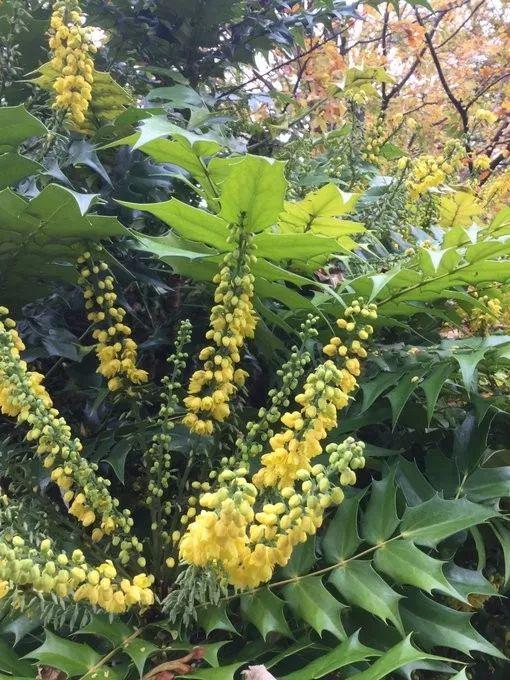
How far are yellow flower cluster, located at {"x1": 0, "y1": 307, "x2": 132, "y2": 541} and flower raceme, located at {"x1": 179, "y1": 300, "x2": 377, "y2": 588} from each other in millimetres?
178

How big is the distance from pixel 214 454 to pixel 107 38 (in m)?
1.50

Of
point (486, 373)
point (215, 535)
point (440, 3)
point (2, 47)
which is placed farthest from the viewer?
point (440, 3)

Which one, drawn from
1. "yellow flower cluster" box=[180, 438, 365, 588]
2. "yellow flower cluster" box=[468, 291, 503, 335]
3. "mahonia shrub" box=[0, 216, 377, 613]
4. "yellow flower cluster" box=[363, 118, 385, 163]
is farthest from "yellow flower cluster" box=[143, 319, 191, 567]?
"yellow flower cluster" box=[363, 118, 385, 163]

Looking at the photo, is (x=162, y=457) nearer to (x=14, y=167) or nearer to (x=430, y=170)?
(x=14, y=167)

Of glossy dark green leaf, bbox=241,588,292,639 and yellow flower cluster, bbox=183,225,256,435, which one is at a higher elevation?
yellow flower cluster, bbox=183,225,256,435

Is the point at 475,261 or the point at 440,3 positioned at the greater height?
the point at 440,3

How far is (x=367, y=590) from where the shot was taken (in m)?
0.86

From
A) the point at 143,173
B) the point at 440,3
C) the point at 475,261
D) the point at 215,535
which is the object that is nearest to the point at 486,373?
the point at 475,261

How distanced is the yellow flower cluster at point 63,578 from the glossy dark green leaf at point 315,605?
0.21 metres

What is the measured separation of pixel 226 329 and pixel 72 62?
0.58 m

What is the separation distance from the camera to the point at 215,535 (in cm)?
72

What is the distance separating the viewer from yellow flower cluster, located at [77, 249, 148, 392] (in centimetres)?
102

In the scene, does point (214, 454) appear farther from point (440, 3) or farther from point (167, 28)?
point (440, 3)

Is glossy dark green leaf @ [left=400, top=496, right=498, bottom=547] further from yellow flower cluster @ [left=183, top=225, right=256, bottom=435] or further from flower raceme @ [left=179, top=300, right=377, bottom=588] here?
yellow flower cluster @ [left=183, top=225, right=256, bottom=435]
